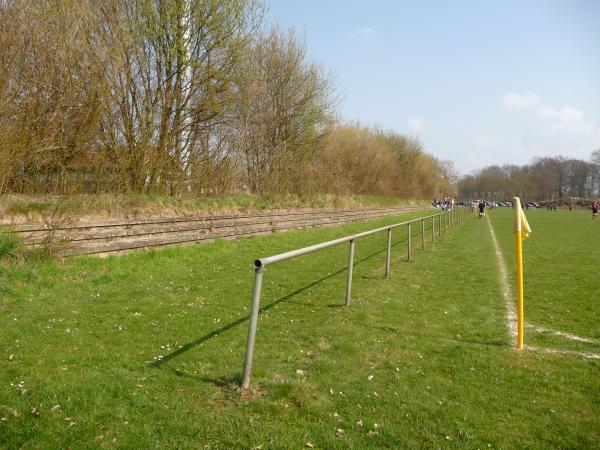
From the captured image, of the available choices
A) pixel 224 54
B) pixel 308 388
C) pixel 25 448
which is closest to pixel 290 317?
pixel 308 388

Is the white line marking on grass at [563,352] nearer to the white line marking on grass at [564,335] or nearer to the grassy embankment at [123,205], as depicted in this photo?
the white line marking on grass at [564,335]

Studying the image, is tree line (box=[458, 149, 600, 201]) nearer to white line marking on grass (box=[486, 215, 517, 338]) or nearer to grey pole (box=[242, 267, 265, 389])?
white line marking on grass (box=[486, 215, 517, 338])

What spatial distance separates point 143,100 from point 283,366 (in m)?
10.00

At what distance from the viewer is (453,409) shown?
3.50 m

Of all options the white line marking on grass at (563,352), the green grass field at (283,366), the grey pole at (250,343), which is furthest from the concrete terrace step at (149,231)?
the white line marking on grass at (563,352)

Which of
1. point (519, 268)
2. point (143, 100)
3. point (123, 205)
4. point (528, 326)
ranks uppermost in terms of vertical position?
point (143, 100)

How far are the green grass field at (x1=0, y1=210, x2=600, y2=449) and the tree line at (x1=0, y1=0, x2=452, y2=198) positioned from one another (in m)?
2.64

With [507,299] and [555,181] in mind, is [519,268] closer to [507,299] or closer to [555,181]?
[507,299]

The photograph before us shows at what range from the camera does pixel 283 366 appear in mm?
4277

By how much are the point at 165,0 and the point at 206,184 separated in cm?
526

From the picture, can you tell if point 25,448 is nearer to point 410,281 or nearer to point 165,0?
point 410,281

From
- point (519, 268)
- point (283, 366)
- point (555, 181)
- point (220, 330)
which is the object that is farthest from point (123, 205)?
point (555, 181)

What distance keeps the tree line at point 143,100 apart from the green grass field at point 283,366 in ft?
8.66

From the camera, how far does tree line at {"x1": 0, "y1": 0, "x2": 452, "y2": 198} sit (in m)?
8.24
